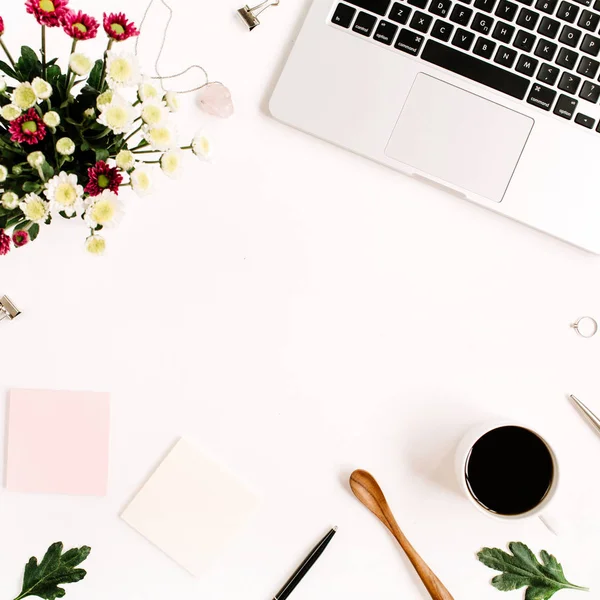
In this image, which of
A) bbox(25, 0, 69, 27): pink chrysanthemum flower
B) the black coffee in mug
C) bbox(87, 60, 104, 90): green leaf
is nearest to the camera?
bbox(25, 0, 69, 27): pink chrysanthemum flower

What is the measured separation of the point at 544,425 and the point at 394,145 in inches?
14.2

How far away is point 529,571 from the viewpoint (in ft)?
2.21

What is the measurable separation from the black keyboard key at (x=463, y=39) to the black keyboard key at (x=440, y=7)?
0.08 feet

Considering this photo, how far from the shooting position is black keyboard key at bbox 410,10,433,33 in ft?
2.12

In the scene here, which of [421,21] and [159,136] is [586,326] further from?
[159,136]

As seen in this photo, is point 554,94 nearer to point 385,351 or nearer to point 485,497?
point 385,351

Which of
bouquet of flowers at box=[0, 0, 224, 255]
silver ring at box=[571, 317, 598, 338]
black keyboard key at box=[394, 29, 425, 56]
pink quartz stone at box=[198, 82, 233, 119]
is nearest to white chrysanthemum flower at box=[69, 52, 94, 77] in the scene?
bouquet of flowers at box=[0, 0, 224, 255]

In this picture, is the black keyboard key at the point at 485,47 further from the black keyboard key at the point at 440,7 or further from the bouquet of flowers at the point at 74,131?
the bouquet of flowers at the point at 74,131

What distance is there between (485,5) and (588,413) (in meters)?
0.46

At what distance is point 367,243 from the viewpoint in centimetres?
69

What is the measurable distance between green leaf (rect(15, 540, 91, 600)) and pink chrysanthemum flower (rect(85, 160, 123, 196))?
0.43 meters

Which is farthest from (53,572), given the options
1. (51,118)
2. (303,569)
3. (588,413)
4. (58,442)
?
(588,413)

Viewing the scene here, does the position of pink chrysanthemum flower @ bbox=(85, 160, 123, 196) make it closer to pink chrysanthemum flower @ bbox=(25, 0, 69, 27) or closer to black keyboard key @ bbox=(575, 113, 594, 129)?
pink chrysanthemum flower @ bbox=(25, 0, 69, 27)

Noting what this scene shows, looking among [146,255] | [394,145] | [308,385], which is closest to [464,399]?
[308,385]
